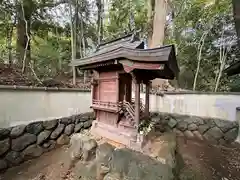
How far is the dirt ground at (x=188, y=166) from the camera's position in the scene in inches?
161

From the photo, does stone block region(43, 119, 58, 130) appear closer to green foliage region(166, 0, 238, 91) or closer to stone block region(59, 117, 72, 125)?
stone block region(59, 117, 72, 125)

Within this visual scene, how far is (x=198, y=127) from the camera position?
7.01 metres

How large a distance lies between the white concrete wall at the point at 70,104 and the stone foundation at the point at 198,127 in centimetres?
22

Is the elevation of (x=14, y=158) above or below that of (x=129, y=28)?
below

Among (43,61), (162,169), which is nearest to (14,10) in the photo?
(43,61)

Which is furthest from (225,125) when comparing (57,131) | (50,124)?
(50,124)

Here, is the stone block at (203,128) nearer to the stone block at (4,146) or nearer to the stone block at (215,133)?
the stone block at (215,133)

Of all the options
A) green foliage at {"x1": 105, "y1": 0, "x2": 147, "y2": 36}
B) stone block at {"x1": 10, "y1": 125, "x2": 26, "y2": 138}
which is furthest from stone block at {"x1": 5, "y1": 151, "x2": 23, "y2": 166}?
green foliage at {"x1": 105, "y1": 0, "x2": 147, "y2": 36}

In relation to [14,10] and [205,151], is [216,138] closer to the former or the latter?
[205,151]

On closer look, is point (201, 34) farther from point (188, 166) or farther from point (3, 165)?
point (3, 165)

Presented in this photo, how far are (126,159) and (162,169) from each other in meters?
0.75

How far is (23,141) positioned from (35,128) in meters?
0.47

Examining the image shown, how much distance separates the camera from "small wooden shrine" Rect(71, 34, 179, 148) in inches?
148

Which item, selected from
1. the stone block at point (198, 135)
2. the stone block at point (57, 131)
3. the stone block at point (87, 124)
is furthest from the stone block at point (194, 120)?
the stone block at point (57, 131)
